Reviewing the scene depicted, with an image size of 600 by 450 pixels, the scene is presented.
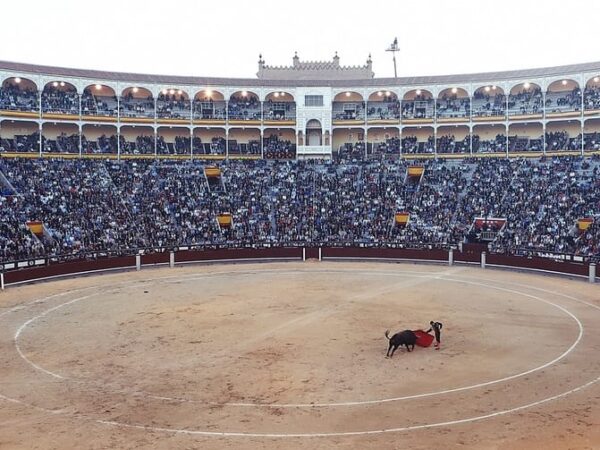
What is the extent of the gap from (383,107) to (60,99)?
35.8 m

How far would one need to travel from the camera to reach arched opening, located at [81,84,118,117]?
59.5 meters

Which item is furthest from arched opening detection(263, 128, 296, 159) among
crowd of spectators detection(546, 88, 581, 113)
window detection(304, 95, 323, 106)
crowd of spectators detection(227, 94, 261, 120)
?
crowd of spectators detection(546, 88, 581, 113)

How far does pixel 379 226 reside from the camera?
1922 inches

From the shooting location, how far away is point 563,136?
57969mm

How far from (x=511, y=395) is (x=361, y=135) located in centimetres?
5448

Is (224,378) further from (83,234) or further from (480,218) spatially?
(480,218)

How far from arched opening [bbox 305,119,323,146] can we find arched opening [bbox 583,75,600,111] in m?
27.6

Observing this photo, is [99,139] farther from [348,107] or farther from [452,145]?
[452,145]

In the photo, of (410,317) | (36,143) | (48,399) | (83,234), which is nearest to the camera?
(48,399)

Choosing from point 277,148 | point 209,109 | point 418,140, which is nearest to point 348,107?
point 418,140

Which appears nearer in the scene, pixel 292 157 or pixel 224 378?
pixel 224 378

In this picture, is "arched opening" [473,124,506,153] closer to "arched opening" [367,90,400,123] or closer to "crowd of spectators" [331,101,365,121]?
"arched opening" [367,90,400,123]

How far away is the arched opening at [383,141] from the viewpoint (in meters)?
64.2

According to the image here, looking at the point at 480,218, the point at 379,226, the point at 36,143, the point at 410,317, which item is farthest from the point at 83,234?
the point at 480,218
